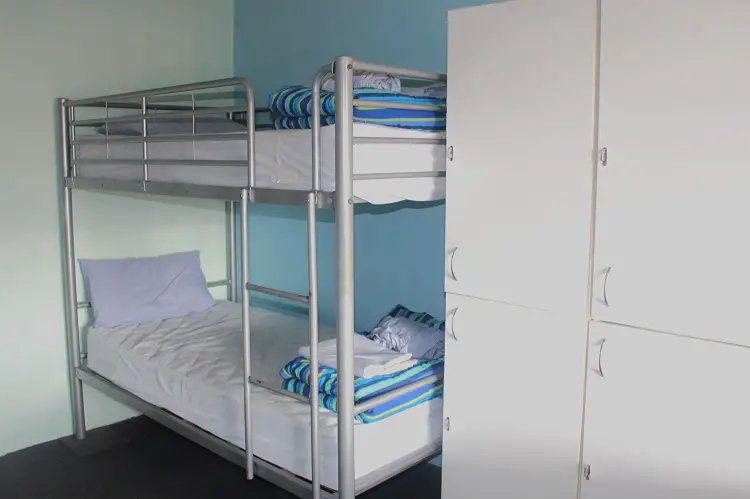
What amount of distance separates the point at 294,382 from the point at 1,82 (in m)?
2.24

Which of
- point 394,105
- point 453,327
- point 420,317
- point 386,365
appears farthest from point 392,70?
point 420,317

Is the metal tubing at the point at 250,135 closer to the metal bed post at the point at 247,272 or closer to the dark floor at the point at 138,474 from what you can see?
the metal bed post at the point at 247,272

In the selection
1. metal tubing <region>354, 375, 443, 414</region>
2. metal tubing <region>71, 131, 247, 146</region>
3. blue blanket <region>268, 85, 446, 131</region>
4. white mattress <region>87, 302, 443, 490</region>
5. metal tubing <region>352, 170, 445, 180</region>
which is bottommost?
white mattress <region>87, 302, 443, 490</region>

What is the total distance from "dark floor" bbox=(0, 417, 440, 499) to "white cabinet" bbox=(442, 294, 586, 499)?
0.81 meters

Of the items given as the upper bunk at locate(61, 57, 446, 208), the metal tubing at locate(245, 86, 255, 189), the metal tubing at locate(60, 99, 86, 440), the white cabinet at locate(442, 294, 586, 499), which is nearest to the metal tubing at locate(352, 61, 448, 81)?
the upper bunk at locate(61, 57, 446, 208)

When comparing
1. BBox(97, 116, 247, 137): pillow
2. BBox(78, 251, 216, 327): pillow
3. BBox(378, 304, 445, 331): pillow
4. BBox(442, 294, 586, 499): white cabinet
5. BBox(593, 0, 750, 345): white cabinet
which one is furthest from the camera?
BBox(78, 251, 216, 327): pillow

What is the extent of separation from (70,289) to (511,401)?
2455mm

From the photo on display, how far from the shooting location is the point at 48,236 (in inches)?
143

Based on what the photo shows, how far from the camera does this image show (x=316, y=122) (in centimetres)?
215

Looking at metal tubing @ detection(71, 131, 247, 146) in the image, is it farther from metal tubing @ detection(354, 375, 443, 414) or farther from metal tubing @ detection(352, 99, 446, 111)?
metal tubing @ detection(354, 375, 443, 414)

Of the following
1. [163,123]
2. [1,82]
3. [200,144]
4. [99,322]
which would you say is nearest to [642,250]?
[200,144]

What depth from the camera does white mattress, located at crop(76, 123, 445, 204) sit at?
7.24 feet

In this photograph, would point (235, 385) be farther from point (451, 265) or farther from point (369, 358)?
point (451, 265)

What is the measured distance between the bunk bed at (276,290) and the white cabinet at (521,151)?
20 centimetres
